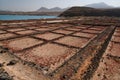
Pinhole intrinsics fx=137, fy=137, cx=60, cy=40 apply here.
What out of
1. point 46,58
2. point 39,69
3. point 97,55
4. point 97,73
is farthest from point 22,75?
point 97,55

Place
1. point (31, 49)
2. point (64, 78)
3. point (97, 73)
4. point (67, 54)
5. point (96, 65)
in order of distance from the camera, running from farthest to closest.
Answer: point (31, 49) < point (67, 54) < point (96, 65) < point (97, 73) < point (64, 78)

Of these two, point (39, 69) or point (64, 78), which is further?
point (39, 69)

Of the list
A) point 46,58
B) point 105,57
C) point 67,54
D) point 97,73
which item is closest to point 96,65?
point 97,73

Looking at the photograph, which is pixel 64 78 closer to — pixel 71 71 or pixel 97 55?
pixel 71 71

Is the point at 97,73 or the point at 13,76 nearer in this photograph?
the point at 13,76

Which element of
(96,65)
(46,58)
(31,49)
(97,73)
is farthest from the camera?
(31,49)

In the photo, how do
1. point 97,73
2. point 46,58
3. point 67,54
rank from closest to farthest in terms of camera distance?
point 97,73, point 46,58, point 67,54

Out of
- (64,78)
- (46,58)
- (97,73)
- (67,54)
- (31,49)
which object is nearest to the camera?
(64,78)

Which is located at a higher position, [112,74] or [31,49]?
[31,49]

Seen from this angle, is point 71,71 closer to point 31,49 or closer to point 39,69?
point 39,69
